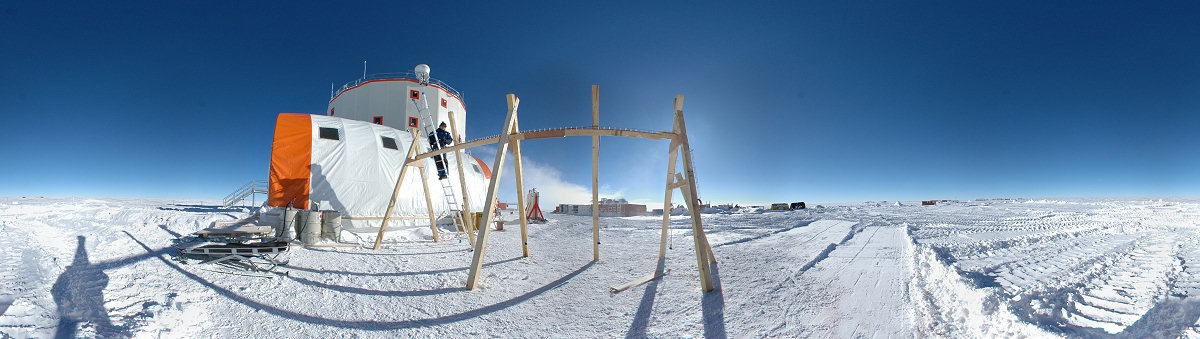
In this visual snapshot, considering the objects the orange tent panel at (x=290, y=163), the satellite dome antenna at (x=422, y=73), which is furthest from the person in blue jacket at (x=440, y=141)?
the satellite dome antenna at (x=422, y=73)

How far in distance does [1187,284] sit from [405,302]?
32.4 ft

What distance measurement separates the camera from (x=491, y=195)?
594 centimetres

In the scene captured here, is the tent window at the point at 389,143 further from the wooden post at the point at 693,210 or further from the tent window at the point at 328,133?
the wooden post at the point at 693,210

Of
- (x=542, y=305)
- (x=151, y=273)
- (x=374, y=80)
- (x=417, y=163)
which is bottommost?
(x=542, y=305)

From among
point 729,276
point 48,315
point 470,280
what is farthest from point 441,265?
point 729,276

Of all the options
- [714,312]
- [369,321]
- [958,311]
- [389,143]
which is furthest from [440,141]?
[958,311]

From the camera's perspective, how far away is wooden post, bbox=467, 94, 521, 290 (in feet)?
18.3

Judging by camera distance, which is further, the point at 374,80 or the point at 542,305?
the point at 374,80

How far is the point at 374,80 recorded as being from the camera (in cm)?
2159

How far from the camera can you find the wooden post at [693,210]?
508 centimetres

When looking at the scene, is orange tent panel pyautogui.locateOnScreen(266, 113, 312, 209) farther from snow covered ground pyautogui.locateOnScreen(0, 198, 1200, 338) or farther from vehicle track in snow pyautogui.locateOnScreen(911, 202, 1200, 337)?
vehicle track in snow pyautogui.locateOnScreen(911, 202, 1200, 337)

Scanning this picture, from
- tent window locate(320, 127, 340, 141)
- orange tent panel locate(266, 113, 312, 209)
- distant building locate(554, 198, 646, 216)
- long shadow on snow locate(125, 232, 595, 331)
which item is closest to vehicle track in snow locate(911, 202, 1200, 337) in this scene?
long shadow on snow locate(125, 232, 595, 331)

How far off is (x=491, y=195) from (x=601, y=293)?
2179 millimetres

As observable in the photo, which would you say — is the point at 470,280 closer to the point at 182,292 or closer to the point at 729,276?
the point at 182,292
